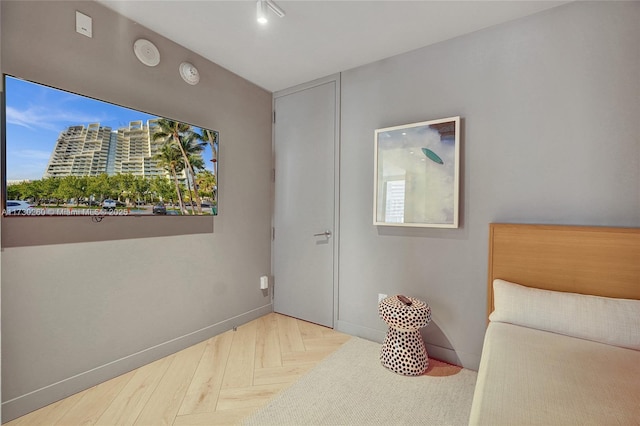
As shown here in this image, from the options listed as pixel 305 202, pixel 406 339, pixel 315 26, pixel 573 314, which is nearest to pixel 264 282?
pixel 305 202

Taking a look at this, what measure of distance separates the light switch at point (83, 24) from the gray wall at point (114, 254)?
29 mm

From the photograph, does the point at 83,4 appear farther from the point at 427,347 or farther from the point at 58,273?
the point at 427,347

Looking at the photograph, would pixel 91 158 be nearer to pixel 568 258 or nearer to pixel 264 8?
pixel 264 8

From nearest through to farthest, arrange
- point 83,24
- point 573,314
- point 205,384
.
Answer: point 573,314
point 83,24
point 205,384

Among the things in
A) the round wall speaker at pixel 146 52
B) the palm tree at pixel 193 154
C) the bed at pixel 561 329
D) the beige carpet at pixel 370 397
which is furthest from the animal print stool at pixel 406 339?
the round wall speaker at pixel 146 52

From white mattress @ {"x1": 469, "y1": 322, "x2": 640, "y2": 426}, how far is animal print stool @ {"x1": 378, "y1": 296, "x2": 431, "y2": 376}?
605 millimetres

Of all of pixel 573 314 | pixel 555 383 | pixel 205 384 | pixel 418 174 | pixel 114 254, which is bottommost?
pixel 205 384

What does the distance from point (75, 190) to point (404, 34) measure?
97.2 inches

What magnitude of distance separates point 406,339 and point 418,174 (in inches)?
49.0

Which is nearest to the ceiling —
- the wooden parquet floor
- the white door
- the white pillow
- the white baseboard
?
the white door

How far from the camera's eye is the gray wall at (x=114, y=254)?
1.58 m

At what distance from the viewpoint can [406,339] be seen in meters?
2.03

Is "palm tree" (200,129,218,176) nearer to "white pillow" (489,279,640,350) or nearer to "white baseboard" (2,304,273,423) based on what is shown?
"white baseboard" (2,304,273,423)

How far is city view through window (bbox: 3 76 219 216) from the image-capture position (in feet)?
5.00
